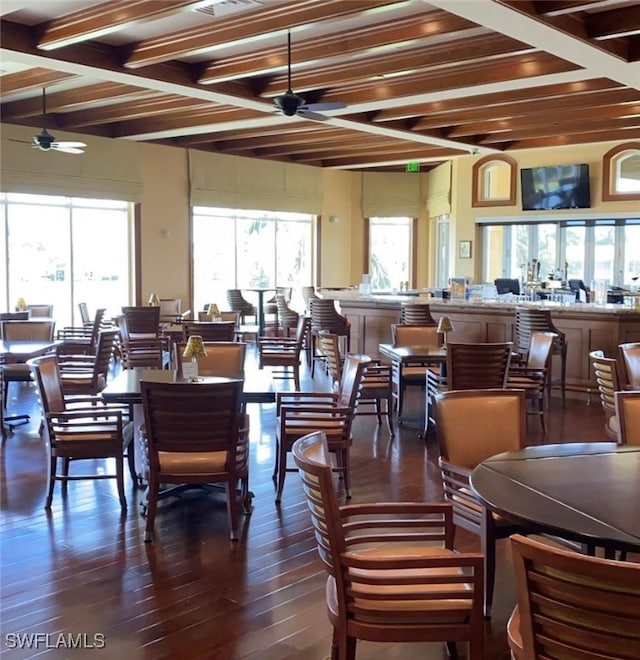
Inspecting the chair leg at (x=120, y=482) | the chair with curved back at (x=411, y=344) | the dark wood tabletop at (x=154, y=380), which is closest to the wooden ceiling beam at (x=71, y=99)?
the chair with curved back at (x=411, y=344)

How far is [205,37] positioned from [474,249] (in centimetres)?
879

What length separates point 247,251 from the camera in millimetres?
13898

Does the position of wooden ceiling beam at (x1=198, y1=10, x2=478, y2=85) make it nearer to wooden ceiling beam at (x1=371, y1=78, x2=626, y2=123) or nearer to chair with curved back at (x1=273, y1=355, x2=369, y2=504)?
wooden ceiling beam at (x1=371, y1=78, x2=626, y2=123)

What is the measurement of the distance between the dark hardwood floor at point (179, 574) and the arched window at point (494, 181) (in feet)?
31.2

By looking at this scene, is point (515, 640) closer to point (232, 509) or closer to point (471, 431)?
point (471, 431)

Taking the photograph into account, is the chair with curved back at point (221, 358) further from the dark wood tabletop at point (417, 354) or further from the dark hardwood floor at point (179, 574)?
the dark wood tabletop at point (417, 354)

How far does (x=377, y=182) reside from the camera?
596 inches

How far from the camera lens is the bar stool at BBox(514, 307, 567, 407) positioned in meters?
7.63

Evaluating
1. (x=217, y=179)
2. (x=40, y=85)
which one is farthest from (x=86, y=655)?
(x=217, y=179)

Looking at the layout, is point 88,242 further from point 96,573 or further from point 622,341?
point 96,573

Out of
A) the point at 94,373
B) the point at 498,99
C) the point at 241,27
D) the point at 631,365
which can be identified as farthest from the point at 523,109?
the point at 94,373

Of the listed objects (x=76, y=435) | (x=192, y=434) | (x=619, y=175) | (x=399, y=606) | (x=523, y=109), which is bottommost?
(x=399, y=606)

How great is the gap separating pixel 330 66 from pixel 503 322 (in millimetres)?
3403

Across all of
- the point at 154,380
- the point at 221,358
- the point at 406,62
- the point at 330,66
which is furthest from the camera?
the point at 330,66
